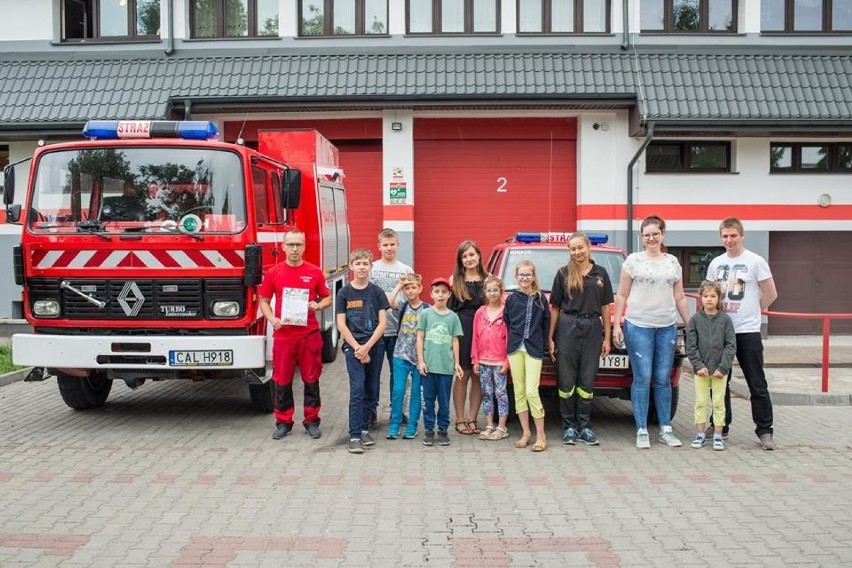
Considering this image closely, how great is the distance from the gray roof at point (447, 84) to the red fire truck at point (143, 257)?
7.34 meters

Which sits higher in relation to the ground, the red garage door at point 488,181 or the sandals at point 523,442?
the red garage door at point 488,181

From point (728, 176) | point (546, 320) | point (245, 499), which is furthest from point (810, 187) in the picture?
point (245, 499)

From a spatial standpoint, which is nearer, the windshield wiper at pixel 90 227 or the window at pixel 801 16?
the windshield wiper at pixel 90 227

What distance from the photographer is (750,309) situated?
7.74m

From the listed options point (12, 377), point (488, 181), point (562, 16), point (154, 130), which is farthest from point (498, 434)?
point (562, 16)

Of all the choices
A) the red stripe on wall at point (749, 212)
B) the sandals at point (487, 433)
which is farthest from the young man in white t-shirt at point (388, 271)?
the red stripe on wall at point (749, 212)

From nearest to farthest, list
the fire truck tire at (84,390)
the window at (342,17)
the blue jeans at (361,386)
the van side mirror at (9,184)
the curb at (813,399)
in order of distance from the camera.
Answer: the blue jeans at (361,386), the van side mirror at (9,184), the fire truck tire at (84,390), the curb at (813,399), the window at (342,17)

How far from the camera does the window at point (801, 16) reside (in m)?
16.7

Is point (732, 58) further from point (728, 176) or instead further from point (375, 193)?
point (375, 193)

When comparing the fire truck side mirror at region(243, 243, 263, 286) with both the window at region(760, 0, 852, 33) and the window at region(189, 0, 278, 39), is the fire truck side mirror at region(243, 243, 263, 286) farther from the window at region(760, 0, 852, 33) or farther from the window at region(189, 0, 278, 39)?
the window at region(760, 0, 852, 33)

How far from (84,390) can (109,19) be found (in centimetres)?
1076

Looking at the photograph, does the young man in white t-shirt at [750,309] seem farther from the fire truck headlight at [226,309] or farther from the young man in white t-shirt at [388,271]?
the fire truck headlight at [226,309]

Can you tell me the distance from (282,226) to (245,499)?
3.89 m

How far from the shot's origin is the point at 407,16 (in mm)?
16656
